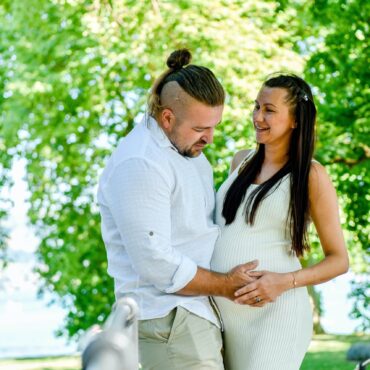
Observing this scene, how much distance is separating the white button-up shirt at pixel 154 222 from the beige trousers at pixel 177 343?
0.03 metres

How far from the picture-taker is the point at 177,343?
2920mm

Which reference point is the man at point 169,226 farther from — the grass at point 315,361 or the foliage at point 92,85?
the grass at point 315,361

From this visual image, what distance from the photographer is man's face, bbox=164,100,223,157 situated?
291cm

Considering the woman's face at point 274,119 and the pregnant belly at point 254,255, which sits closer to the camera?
the pregnant belly at point 254,255

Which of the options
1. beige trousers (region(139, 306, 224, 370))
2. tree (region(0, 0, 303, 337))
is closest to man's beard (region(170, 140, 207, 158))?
beige trousers (region(139, 306, 224, 370))

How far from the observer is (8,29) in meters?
13.8

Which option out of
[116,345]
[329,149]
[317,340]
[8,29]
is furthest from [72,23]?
[116,345]

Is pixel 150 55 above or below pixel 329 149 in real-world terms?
above

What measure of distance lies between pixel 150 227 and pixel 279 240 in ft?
2.00

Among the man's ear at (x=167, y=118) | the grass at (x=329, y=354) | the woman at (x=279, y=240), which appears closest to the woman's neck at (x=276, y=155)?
the woman at (x=279, y=240)

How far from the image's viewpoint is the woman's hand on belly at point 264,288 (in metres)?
2.97

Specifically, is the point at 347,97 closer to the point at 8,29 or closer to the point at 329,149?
the point at 329,149

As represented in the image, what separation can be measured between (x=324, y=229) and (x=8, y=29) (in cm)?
1125

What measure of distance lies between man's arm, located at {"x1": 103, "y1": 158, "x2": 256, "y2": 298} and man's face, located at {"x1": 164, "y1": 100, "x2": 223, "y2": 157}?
18 cm
